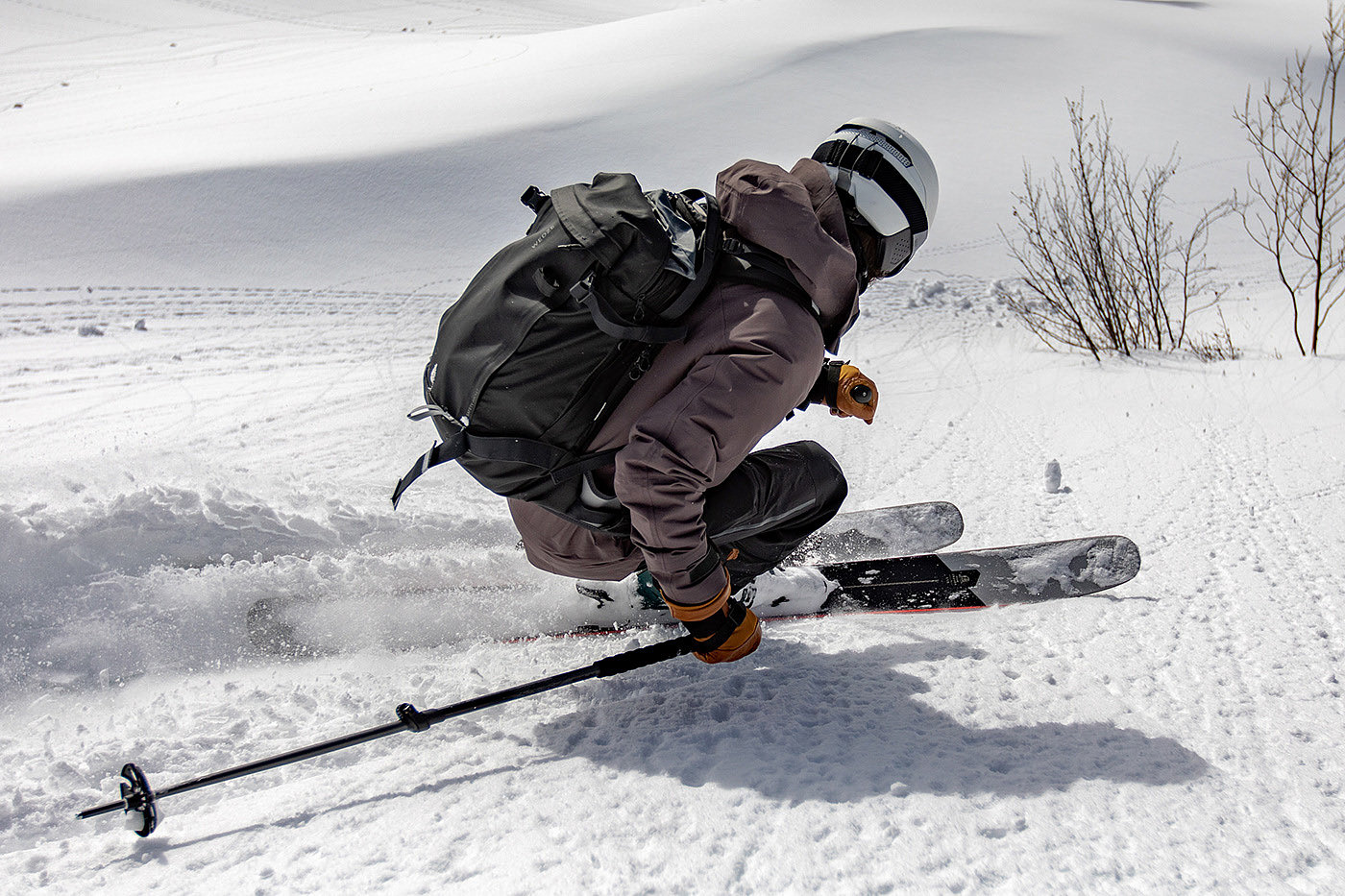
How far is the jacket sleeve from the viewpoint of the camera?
178cm

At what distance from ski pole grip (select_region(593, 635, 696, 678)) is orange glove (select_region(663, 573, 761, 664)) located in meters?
0.06

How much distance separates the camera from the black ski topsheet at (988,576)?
2797mm

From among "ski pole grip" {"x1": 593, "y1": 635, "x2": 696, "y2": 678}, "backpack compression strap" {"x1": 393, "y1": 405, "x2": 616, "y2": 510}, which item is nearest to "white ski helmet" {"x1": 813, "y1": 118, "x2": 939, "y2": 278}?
"backpack compression strap" {"x1": 393, "y1": 405, "x2": 616, "y2": 510}

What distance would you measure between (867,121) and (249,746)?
2.30m

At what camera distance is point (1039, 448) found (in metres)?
4.30

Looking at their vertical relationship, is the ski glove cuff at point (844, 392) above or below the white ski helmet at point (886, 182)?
below

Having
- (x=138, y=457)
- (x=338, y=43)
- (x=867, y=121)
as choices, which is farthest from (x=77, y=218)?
(x=338, y=43)

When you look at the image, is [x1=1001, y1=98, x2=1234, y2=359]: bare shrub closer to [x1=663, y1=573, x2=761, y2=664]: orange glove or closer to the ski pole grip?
[x1=663, y1=573, x2=761, y2=664]: orange glove

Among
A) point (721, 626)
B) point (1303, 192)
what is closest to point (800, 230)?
point (721, 626)

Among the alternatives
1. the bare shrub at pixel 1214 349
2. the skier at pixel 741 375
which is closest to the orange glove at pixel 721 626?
the skier at pixel 741 375

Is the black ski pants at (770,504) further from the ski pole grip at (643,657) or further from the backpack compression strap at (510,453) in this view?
Answer: the backpack compression strap at (510,453)

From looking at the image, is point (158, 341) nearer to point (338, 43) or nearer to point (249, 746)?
point (249, 746)

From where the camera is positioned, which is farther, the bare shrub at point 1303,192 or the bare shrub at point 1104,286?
the bare shrub at point 1104,286

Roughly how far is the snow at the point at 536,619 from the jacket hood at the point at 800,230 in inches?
40.3
